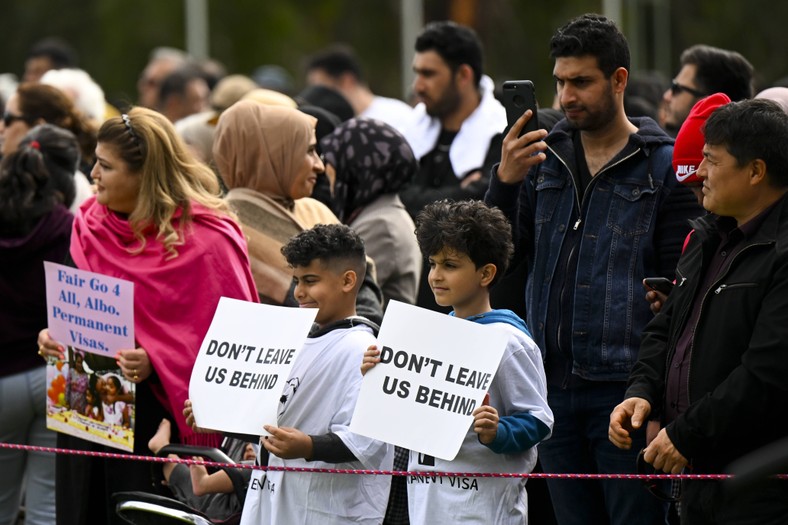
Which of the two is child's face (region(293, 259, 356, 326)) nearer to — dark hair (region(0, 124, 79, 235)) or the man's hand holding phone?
the man's hand holding phone

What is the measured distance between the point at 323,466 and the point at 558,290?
42.2 inches

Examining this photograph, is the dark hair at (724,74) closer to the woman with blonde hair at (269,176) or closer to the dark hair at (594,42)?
the dark hair at (594,42)

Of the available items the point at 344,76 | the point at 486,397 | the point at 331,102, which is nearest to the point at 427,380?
the point at 486,397

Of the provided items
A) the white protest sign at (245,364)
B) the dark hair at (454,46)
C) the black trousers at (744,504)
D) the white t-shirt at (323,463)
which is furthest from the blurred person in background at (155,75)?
the black trousers at (744,504)

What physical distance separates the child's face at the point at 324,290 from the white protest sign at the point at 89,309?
33.0 inches

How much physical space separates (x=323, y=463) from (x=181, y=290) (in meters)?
1.14

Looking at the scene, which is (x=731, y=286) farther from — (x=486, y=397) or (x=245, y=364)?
(x=245, y=364)

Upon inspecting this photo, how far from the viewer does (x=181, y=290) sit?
5531 mm

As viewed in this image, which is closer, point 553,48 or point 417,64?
point 553,48

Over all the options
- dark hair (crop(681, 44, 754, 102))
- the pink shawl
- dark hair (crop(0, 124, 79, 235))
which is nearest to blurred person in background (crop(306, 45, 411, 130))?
dark hair (crop(0, 124, 79, 235))

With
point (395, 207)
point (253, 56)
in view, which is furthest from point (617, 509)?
point (253, 56)

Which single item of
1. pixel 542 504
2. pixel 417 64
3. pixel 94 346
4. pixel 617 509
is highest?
pixel 417 64

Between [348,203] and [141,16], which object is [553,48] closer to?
[348,203]

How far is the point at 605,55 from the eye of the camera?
504 cm
